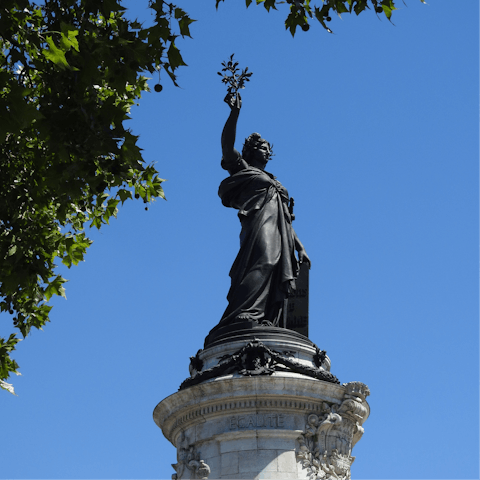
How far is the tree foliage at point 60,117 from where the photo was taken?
9164 millimetres

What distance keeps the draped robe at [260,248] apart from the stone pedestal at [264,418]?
4.46ft

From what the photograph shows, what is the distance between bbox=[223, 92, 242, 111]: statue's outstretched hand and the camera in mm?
16391

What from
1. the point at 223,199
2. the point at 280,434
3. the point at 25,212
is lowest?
the point at 280,434

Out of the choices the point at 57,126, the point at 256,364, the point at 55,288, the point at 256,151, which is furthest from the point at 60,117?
the point at 256,151

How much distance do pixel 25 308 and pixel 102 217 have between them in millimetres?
2469

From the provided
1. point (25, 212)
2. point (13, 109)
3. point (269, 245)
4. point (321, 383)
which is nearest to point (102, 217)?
point (25, 212)

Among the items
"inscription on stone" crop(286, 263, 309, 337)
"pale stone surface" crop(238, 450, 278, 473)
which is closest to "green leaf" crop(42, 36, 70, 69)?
"pale stone surface" crop(238, 450, 278, 473)

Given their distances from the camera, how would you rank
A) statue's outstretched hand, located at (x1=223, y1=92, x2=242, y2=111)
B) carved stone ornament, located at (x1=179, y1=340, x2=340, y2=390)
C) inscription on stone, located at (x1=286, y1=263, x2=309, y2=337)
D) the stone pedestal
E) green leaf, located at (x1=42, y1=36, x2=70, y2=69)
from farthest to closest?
inscription on stone, located at (x1=286, y1=263, x2=309, y2=337) → statue's outstretched hand, located at (x1=223, y1=92, x2=242, y2=111) → carved stone ornament, located at (x1=179, y1=340, x2=340, y2=390) → the stone pedestal → green leaf, located at (x1=42, y1=36, x2=70, y2=69)

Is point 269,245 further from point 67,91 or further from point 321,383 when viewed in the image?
point 67,91

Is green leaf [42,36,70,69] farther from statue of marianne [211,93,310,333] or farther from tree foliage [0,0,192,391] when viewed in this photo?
statue of marianne [211,93,310,333]

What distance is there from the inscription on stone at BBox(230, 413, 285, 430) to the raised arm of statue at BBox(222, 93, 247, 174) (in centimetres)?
572

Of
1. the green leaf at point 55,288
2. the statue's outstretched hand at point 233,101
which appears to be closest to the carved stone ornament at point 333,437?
the green leaf at point 55,288

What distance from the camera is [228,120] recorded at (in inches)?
652

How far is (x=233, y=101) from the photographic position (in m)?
16.4
